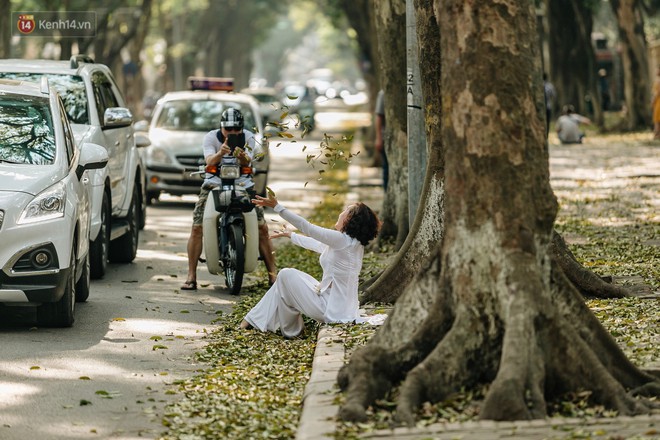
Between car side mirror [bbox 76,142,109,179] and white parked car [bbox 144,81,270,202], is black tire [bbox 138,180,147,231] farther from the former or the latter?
car side mirror [bbox 76,142,109,179]

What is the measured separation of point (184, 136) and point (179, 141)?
0.50 ft

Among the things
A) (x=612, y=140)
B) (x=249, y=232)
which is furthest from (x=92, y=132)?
(x=612, y=140)

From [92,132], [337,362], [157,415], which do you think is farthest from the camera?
[92,132]

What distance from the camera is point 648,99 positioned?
127ft

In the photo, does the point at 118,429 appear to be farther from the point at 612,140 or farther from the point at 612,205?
the point at 612,140

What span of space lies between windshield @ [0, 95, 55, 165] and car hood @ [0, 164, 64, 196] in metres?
0.16

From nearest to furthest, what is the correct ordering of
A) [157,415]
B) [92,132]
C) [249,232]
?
[157,415], [249,232], [92,132]

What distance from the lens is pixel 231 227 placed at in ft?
40.5

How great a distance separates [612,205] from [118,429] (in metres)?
14.0

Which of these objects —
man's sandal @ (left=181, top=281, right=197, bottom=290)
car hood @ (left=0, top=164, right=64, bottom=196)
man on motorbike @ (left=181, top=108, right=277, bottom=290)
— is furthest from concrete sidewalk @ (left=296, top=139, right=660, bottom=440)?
man's sandal @ (left=181, top=281, right=197, bottom=290)

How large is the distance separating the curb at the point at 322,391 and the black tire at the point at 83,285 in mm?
2582

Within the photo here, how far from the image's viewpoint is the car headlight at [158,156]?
70.4 feet

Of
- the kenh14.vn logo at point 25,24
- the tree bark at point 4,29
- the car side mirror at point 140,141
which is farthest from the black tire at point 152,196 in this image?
the tree bark at point 4,29

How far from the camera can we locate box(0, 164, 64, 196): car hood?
9.97 meters
